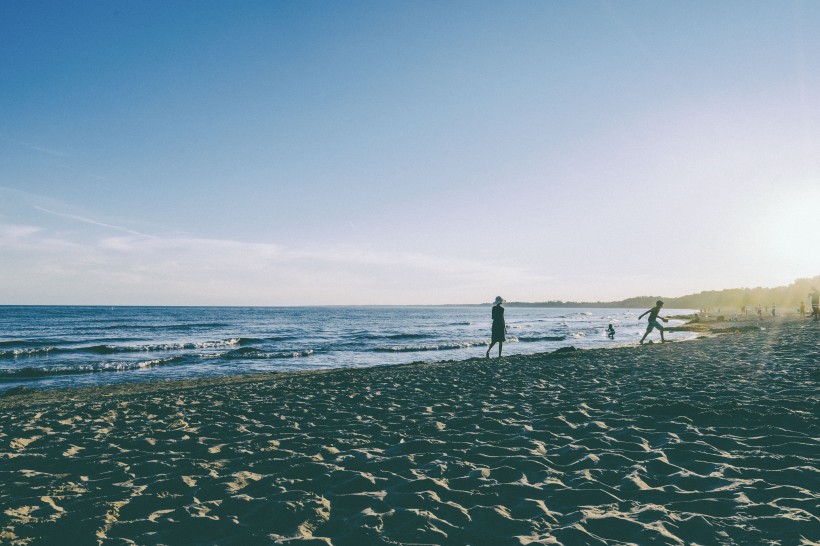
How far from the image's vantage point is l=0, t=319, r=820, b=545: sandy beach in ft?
12.6

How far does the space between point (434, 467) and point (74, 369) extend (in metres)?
22.1

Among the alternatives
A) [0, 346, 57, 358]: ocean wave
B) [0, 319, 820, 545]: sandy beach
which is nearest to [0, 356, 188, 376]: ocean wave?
[0, 346, 57, 358]: ocean wave

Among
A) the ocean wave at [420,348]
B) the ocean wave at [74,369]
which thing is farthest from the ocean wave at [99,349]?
the ocean wave at [420,348]

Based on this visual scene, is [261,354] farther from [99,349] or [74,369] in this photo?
[99,349]

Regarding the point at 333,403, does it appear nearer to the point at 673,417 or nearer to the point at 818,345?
the point at 673,417

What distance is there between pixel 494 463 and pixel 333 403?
5178mm

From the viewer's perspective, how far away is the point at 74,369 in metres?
20.5

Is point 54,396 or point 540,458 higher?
point 540,458

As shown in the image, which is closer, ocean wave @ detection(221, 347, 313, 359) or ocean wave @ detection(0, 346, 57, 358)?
ocean wave @ detection(221, 347, 313, 359)

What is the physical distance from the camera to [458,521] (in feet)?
13.0

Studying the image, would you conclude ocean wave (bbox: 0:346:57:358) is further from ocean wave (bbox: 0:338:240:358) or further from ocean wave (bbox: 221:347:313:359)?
ocean wave (bbox: 221:347:313:359)

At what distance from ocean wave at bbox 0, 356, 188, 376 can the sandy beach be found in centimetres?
→ 1201

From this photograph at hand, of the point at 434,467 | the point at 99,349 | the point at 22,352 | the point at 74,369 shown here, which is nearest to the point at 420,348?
the point at 74,369

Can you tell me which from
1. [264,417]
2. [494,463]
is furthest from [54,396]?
[494,463]
